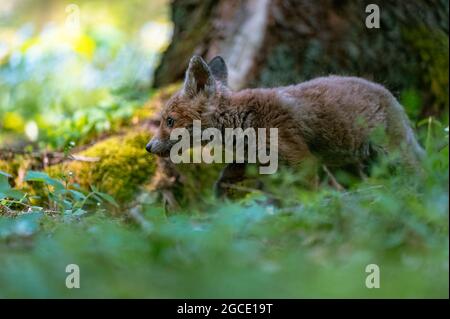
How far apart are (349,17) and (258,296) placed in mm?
5689

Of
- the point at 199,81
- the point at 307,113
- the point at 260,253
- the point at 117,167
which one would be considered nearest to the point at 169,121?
the point at 199,81

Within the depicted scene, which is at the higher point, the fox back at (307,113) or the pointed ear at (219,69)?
the pointed ear at (219,69)

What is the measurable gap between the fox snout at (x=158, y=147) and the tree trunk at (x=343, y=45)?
184cm

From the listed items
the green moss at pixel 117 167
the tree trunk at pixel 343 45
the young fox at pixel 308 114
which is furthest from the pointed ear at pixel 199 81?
the tree trunk at pixel 343 45

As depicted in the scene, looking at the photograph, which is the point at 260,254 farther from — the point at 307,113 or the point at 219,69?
the point at 219,69

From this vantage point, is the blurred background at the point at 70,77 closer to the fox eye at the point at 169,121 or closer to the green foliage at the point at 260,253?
the fox eye at the point at 169,121

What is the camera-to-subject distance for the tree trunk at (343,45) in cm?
783

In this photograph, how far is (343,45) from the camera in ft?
26.0

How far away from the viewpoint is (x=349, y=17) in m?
7.89

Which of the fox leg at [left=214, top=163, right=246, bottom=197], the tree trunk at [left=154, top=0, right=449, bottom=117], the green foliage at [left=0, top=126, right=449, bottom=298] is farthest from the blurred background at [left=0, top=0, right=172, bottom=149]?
the green foliage at [left=0, top=126, right=449, bottom=298]

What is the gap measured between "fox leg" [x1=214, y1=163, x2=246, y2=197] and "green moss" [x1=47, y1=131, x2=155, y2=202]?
0.93m

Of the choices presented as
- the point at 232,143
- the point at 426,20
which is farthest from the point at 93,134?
the point at 426,20
